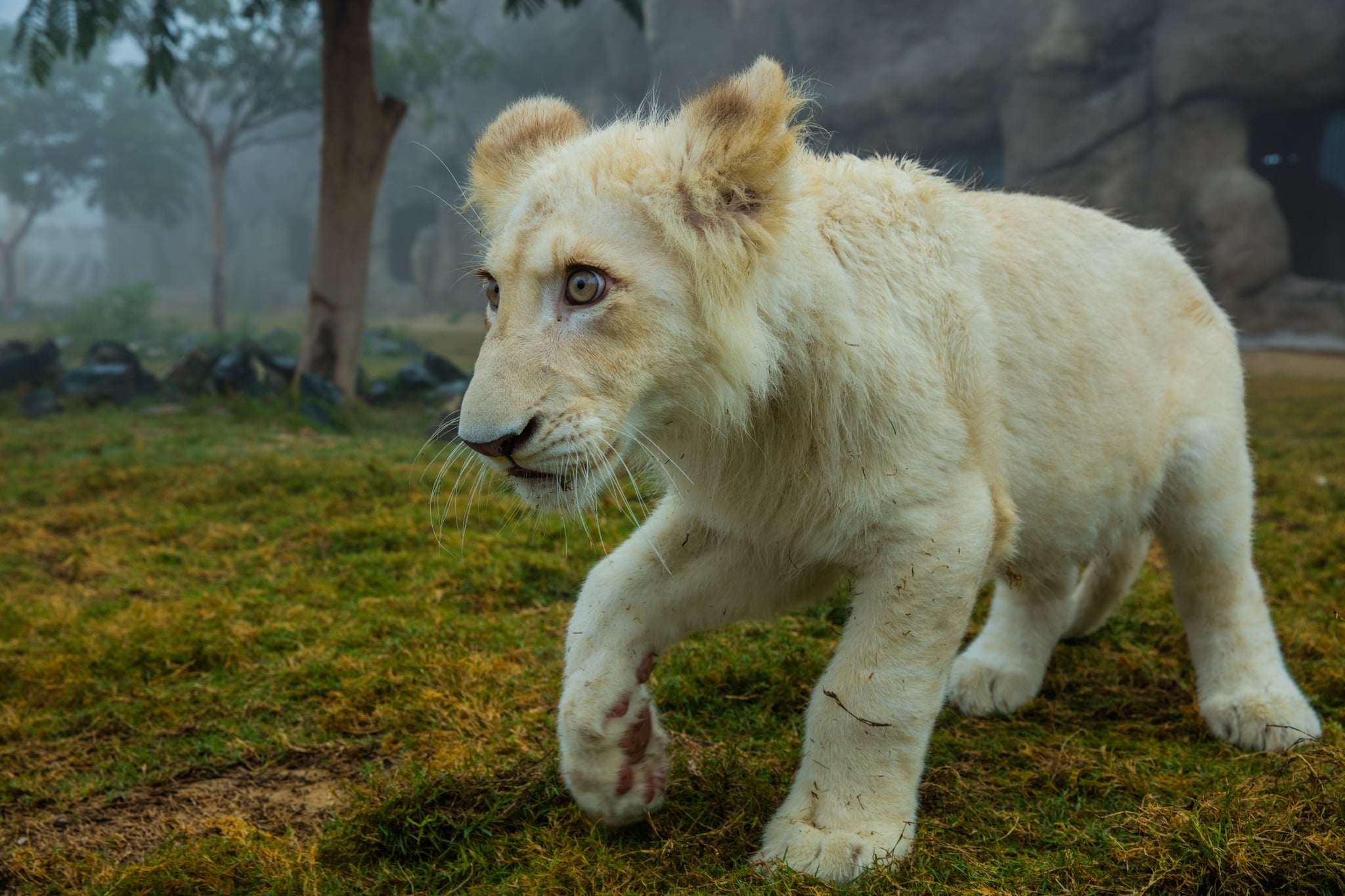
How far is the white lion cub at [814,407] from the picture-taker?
84.0 inches

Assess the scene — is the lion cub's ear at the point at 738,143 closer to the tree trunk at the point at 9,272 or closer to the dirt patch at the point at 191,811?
the dirt patch at the point at 191,811

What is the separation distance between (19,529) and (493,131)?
17.3 ft

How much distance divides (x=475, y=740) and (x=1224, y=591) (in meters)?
2.44

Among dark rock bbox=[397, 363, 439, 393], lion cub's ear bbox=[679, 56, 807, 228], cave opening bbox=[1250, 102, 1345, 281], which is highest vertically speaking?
cave opening bbox=[1250, 102, 1345, 281]

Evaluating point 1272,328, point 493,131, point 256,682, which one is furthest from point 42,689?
point 1272,328

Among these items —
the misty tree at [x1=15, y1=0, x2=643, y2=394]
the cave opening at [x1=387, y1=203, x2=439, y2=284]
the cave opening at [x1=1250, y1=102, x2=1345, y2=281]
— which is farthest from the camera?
the cave opening at [x1=387, y1=203, x2=439, y2=284]

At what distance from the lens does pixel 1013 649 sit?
3.53m

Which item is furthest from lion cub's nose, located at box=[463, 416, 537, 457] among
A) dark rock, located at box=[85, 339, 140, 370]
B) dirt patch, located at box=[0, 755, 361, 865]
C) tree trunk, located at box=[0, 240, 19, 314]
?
tree trunk, located at box=[0, 240, 19, 314]

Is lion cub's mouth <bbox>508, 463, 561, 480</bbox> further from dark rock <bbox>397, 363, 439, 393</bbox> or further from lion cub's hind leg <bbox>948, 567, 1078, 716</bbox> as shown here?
dark rock <bbox>397, 363, 439, 393</bbox>

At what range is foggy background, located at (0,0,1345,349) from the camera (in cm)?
1503

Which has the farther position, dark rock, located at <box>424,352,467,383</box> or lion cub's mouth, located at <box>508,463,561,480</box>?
dark rock, located at <box>424,352,467,383</box>

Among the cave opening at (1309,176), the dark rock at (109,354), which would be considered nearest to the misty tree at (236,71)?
the dark rock at (109,354)

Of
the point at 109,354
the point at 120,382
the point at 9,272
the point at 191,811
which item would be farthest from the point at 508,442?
the point at 9,272

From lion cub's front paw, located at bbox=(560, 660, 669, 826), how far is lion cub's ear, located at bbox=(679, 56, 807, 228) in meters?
1.20
